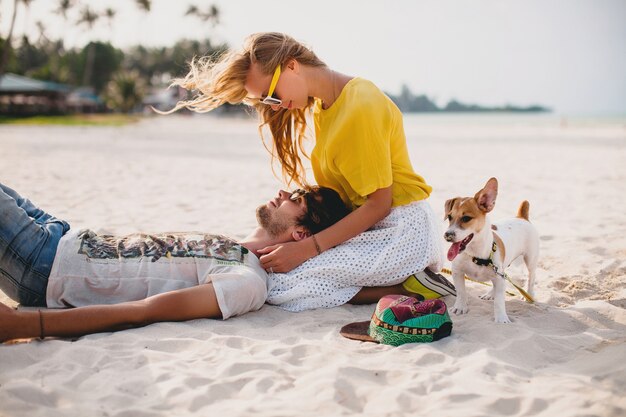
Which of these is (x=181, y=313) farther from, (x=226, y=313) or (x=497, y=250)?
(x=497, y=250)

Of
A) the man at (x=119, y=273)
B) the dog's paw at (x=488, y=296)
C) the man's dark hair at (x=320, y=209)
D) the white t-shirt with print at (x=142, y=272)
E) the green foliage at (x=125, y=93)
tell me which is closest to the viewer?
the man at (x=119, y=273)

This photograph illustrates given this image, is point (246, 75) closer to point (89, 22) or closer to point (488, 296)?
point (488, 296)

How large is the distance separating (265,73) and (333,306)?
1.68m

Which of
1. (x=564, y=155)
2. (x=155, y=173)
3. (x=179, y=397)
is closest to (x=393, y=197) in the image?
(x=179, y=397)

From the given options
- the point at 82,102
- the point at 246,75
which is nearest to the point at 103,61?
the point at 82,102

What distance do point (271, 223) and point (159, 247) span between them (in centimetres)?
80

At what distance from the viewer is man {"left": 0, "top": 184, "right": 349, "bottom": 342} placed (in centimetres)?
333

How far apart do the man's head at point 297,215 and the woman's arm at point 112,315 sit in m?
0.75

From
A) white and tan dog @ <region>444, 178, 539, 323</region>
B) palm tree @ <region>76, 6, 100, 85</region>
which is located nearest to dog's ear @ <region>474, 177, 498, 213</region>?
white and tan dog @ <region>444, 178, 539, 323</region>

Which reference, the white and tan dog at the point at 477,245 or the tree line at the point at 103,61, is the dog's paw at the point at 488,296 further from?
the tree line at the point at 103,61

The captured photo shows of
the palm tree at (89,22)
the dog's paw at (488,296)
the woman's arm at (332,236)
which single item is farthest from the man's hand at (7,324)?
the palm tree at (89,22)

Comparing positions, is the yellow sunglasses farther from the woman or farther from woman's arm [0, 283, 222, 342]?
woman's arm [0, 283, 222, 342]

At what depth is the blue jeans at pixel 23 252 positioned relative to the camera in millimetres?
3346

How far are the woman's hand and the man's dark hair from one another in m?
0.16
